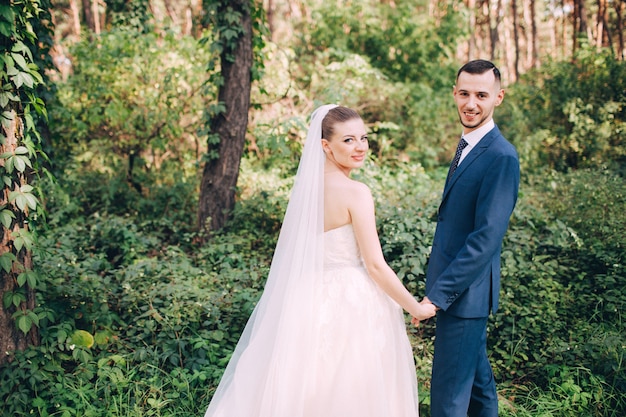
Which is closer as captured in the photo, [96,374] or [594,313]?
[96,374]

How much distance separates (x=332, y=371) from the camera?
2.61 m

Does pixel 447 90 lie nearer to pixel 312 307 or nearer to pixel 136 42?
pixel 136 42

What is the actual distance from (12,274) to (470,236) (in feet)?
10.1

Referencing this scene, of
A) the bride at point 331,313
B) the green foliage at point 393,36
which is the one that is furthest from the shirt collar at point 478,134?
the green foliage at point 393,36

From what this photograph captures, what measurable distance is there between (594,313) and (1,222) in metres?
4.74

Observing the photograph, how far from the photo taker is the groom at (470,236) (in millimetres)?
2438

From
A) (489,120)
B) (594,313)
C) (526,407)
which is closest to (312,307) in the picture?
(489,120)

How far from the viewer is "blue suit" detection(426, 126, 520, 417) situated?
2.43 m

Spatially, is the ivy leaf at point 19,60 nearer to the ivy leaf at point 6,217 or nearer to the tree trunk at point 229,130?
Answer: the ivy leaf at point 6,217

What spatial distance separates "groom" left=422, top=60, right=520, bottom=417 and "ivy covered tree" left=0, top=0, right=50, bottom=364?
108 inches

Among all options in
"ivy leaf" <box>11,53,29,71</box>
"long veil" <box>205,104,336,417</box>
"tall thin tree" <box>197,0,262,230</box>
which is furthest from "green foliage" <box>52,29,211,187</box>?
"long veil" <box>205,104,336,417</box>

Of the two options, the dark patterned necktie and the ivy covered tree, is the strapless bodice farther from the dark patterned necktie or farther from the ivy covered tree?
the ivy covered tree

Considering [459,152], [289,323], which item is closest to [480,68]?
[459,152]

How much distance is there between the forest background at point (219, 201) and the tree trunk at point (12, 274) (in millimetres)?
16
